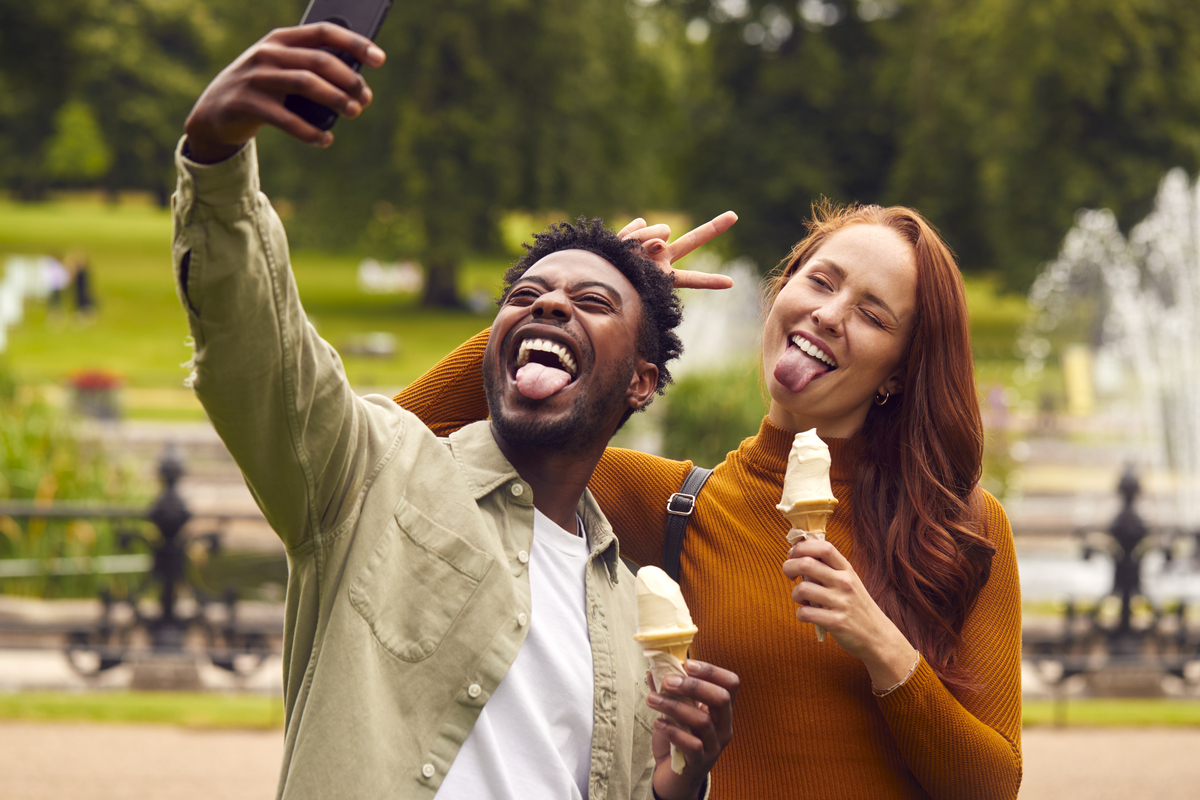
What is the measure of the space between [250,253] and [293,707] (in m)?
0.77

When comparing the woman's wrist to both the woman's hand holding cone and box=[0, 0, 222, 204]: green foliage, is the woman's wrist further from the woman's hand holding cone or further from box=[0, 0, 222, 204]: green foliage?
box=[0, 0, 222, 204]: green foliage

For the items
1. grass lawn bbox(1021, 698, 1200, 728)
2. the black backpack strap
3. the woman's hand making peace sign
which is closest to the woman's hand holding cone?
the black backpack strap

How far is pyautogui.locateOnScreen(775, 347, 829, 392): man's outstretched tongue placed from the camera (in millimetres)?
2580

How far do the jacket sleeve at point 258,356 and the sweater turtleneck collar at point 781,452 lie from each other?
1.09m

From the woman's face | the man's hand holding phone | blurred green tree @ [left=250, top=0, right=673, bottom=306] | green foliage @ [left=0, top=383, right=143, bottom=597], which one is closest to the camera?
the man's hand holding phone

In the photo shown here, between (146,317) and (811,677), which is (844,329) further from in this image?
(146,317)

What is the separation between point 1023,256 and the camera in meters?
32.5

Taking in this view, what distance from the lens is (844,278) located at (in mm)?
2633

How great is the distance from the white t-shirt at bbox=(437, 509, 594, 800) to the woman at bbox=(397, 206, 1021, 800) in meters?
0.43

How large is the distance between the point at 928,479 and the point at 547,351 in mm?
904

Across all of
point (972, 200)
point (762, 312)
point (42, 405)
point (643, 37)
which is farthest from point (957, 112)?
point (762, 312)

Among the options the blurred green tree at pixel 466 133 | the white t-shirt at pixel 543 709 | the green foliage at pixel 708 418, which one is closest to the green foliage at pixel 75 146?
the blurred green tree at pixel 466 133

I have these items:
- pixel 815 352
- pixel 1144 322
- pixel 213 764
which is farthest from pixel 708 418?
pixel 1144 322

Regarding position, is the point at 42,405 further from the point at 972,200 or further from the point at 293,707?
the point at 972,200
